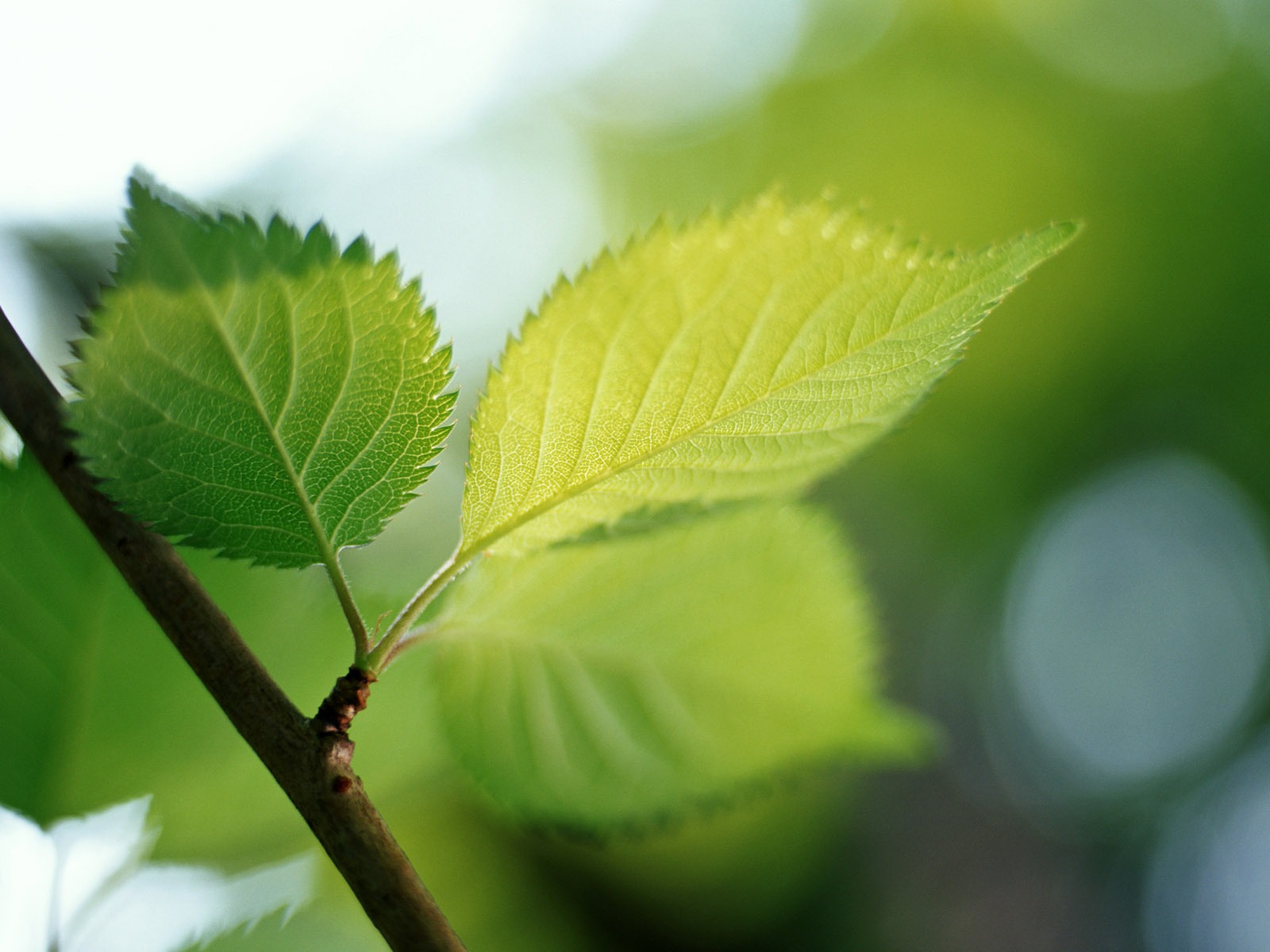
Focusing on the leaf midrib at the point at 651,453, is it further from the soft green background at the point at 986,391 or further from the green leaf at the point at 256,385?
the soft green background at the point at 986,391

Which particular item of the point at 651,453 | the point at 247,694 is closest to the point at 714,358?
the point at 651,453

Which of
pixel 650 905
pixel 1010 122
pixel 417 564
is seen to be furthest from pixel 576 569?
pixel 1010 122

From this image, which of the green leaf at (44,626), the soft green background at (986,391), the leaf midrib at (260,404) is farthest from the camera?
the soft green background at (986,391)

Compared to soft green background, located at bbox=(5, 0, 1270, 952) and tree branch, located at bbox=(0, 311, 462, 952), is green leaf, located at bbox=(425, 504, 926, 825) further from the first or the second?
soft green background, located at bbox=(5, 0, 1270, 952)

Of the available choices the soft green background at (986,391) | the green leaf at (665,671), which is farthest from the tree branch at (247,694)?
the soft green background at (986,391)

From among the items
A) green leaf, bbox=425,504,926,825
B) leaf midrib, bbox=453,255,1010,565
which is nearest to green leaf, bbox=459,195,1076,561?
leaf midrib, bbox=453,255,1010,565
